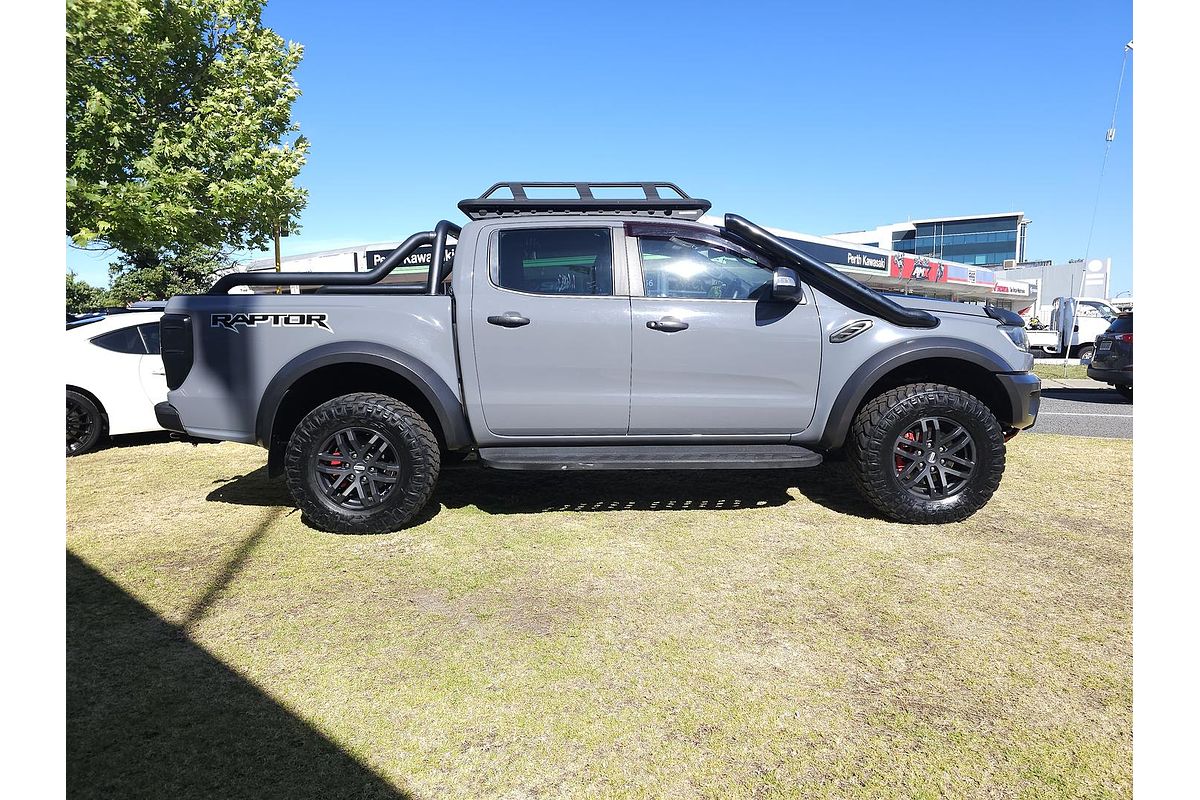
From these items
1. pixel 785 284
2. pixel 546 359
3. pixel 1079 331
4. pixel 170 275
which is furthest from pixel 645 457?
pixel 170 275

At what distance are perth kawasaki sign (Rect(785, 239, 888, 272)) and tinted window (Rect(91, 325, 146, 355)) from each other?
1003 inches

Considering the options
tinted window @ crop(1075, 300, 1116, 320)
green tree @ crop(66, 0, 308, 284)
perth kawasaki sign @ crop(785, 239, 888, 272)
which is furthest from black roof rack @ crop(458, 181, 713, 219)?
perth kawasaki sign @ crop(785, 239, 888, 272)

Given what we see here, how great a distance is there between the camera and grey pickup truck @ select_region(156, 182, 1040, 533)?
4.11 meters

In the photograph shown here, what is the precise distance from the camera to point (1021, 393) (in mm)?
4320

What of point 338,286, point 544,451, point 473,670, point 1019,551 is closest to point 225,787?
point 473,670

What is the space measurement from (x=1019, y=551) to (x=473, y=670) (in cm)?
316

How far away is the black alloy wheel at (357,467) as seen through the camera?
4.15m

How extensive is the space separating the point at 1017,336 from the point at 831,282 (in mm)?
1475

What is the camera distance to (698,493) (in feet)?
16.9

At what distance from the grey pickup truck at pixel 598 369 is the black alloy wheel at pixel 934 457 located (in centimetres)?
1

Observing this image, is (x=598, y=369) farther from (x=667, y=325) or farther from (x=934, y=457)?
(x=934, y=457)

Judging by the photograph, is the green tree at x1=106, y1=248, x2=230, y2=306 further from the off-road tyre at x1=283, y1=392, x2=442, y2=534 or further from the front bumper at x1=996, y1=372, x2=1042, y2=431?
the front bumper at x1=996, y1=372, x2=1042, y2=431

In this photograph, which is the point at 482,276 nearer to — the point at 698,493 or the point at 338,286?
the point at 338,286

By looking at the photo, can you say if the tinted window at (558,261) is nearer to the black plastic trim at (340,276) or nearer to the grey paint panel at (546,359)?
the grey paint panel at (546,359)
